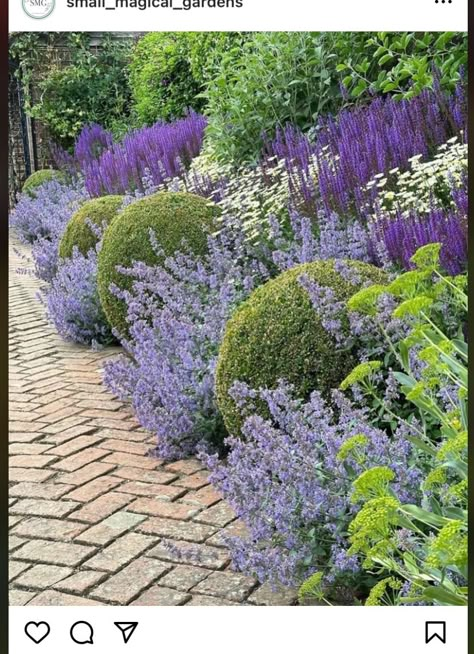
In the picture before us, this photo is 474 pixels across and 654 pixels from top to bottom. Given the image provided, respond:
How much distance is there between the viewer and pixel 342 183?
14.8ft

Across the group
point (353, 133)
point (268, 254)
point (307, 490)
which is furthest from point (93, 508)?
point (353, 133)

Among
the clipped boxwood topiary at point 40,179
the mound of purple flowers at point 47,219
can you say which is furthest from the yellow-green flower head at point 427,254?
the clipped boxwood topiary at point 40,179

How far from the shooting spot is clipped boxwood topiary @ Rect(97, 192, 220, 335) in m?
5.28

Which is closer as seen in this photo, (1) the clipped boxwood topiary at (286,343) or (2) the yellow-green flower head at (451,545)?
(2) the yellow-green flower head at (451,545)

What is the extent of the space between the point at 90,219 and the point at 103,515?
11.9 feet

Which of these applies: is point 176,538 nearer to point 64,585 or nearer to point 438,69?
point 64,585

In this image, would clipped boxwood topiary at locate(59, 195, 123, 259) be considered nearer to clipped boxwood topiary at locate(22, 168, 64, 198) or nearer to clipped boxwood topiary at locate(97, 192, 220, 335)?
clipped boxwood topiary at locate(97, 192, 220, 335)

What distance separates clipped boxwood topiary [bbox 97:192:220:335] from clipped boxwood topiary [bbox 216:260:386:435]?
1.71 metres

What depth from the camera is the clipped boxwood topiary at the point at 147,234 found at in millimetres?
5277

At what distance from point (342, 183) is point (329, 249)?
0.58 meters
